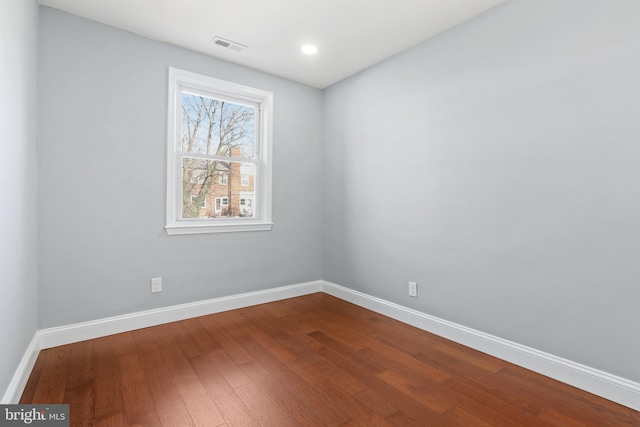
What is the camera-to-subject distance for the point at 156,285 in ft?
9.12

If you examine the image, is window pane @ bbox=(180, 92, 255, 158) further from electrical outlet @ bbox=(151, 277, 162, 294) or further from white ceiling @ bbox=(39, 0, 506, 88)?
electrical outlet @ bbox=(151, 277, 162, 294)

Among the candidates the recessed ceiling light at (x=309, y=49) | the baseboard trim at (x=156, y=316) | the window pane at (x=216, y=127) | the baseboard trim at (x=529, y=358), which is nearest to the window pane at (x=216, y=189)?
the window pane at (x=216, y=127)

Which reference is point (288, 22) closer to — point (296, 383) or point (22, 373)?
point (296, 383)

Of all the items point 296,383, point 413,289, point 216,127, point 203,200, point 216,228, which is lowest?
point 296,383

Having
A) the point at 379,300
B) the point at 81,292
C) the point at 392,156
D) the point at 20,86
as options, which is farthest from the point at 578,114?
the point at 81,292

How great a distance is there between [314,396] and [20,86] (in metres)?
2.48

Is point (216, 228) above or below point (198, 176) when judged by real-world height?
below

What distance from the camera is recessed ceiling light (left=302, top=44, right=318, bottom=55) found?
2859 mm

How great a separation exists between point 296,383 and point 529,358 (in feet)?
5.17

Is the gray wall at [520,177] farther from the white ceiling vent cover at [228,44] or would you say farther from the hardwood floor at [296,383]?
the white ceiling vent cover at [228,44]

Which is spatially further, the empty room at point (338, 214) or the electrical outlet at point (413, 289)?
the electrical outlet at point (413, 289)

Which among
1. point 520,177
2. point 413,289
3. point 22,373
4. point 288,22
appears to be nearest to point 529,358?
point 413,289

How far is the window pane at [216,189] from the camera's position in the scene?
120 inches

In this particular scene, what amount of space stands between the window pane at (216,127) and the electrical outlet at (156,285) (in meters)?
1.23
